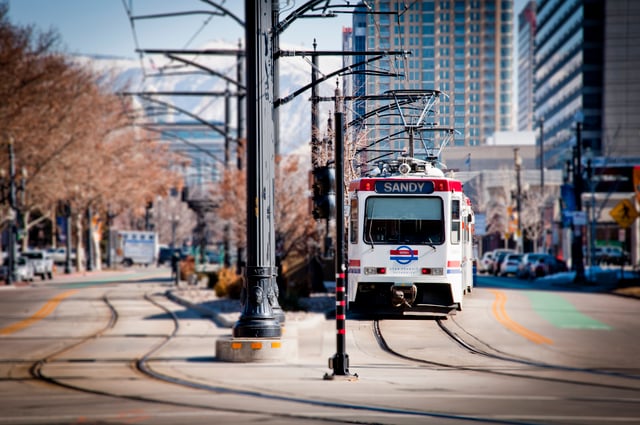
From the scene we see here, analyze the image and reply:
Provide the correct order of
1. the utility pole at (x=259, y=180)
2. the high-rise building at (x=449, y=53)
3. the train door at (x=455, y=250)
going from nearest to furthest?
the train door at (x=455, y=250)
the high-rise building at (x=449, y=53)
the utility pole at (x=259, y=180)

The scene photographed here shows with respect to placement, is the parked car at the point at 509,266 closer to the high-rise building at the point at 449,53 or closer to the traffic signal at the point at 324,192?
the high-rise building at the point at 449,53

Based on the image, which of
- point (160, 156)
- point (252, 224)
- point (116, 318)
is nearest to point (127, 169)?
point (160, 156)

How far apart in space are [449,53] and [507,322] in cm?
517

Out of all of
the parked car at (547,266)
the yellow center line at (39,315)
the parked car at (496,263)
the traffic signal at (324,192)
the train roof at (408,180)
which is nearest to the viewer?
the train roof at (408,180)

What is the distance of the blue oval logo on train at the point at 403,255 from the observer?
12.1m

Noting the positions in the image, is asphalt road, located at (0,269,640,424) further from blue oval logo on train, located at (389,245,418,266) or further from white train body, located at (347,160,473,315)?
blue oval logo on train, located at (389,245,418,266)

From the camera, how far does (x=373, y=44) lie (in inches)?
618

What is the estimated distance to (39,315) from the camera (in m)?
42.0

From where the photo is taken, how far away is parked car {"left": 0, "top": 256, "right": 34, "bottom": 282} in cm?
7269

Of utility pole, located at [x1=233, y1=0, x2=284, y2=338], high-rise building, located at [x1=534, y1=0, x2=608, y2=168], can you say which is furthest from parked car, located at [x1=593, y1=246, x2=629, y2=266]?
utility pole, located at [x1=233, y1=0, x2=284, y2=338]

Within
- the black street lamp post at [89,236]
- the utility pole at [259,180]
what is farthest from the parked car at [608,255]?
the utility pole at [259,180]

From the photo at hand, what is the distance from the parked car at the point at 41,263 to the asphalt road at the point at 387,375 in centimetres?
5448

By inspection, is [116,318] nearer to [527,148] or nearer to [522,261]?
[522,261]

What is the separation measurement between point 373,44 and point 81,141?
66.6 m
